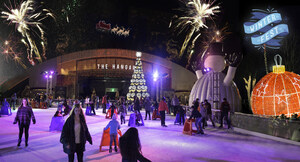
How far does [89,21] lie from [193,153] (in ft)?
129

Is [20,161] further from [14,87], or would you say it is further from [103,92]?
[103,92]

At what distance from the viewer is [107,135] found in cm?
710

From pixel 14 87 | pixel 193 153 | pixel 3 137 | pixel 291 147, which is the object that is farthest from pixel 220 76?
pixel 14 87

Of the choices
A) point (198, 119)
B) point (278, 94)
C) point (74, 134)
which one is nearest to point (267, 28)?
point (278, 94)

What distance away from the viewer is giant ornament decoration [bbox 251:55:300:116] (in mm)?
11094

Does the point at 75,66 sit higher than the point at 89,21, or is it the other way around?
the point at 89,21

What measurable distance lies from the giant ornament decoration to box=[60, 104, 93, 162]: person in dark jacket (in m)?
10.2

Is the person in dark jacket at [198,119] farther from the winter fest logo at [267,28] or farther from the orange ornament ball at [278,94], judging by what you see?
the winter fest logo at [267,28]

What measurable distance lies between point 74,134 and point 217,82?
1296 cm

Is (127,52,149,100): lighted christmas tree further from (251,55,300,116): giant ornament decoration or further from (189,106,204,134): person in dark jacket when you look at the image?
(189,106,204,134): person in dark jacket

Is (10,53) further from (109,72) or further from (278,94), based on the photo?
(278,94)

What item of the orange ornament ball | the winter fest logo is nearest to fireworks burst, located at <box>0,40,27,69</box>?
the winter fest logo

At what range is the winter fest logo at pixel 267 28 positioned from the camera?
47.2 ft

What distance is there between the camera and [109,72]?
40.7 meters
